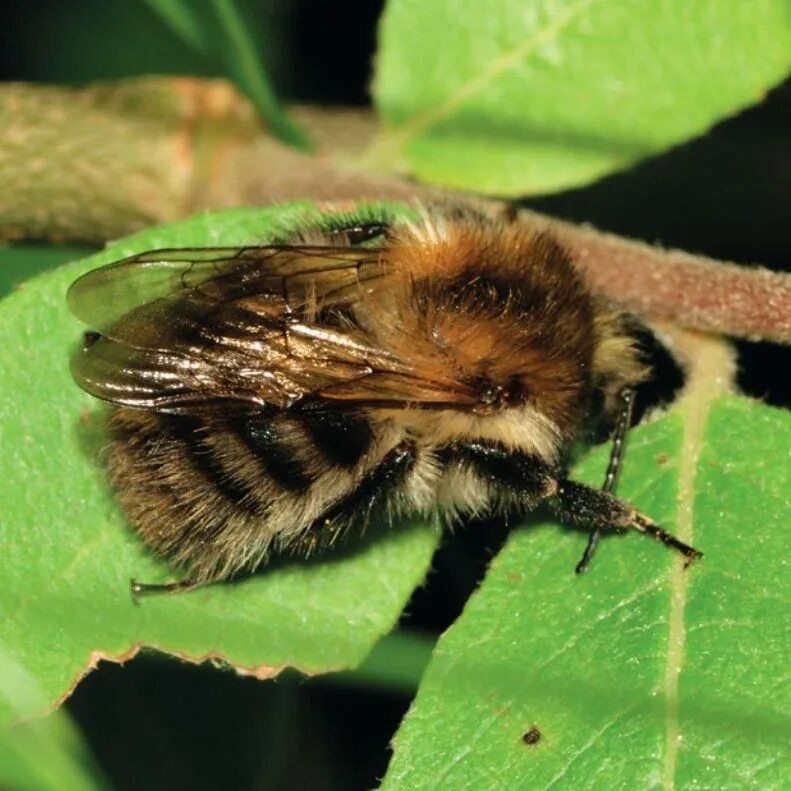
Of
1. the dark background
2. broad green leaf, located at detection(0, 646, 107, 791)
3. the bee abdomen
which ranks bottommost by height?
the dark background

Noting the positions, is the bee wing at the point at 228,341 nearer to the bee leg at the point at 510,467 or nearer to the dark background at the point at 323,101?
the bee leg at the point at 510,467

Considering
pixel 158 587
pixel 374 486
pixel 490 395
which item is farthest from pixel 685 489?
pixel 158 587

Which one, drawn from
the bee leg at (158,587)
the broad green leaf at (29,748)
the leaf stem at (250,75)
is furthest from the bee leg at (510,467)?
the leaf stem at (250,75)

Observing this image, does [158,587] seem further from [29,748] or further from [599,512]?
[599,512]

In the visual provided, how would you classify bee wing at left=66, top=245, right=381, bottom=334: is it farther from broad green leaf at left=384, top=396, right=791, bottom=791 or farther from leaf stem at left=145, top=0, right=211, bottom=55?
leaf stem at left=145, top=0, right=211, bottom=55

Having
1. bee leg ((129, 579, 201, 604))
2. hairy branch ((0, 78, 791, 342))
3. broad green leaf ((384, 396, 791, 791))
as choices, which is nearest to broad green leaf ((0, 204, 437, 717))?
bee leg ((129, 579, 201, 604))

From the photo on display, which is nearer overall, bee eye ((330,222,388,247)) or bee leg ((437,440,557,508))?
bee leg ((437,440,557,508))
